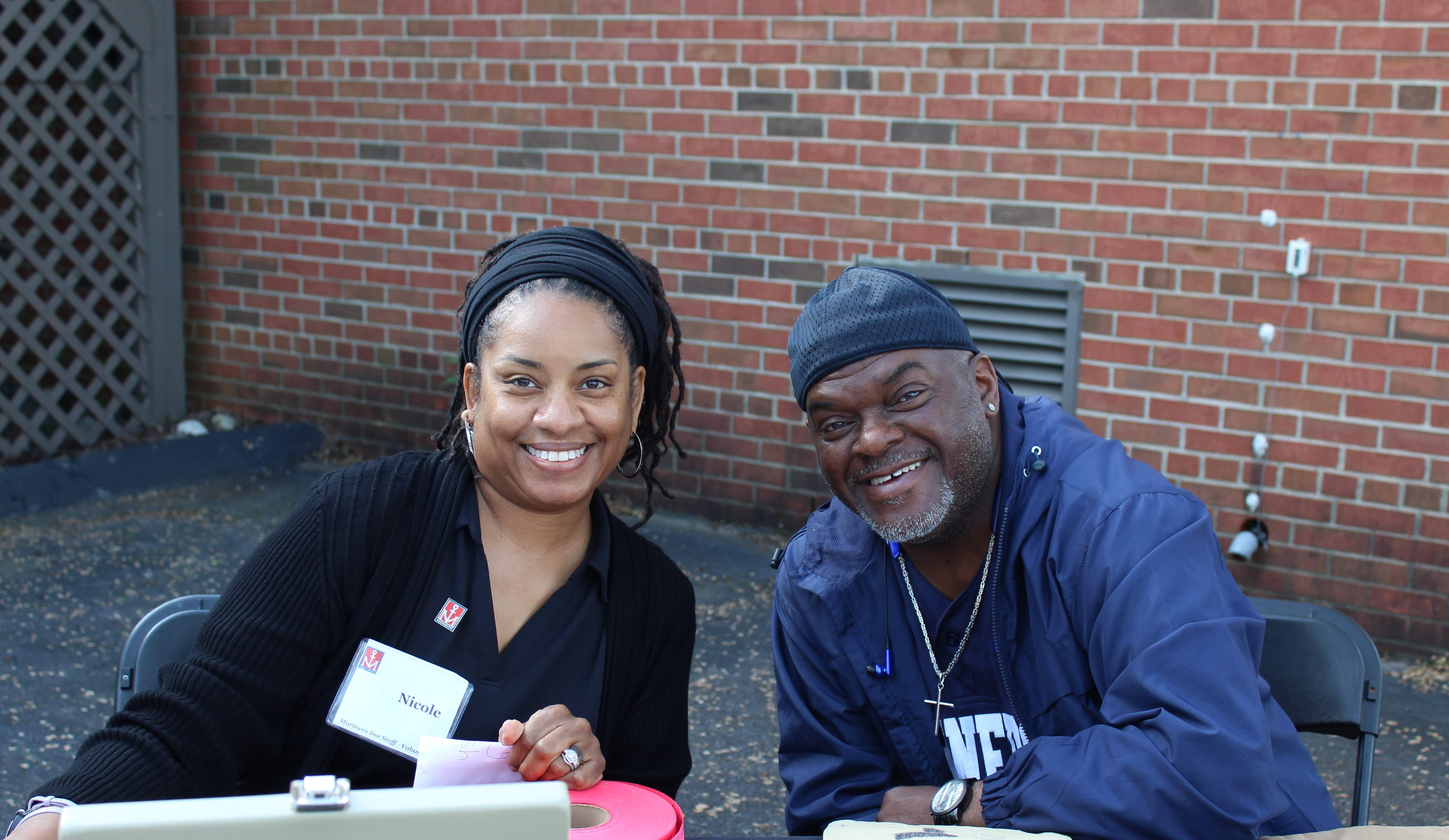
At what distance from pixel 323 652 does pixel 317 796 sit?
3.55 feet

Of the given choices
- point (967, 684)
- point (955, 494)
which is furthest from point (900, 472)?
point (967, 684)

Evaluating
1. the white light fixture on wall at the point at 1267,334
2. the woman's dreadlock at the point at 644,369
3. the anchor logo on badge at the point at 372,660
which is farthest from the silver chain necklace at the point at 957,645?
the white light fixture on wall at the point at 1267,334

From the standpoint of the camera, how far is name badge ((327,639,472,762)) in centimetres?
211

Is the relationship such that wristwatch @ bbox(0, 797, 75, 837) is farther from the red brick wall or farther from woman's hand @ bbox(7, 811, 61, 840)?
the red brick wall

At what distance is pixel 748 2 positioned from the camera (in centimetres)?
521

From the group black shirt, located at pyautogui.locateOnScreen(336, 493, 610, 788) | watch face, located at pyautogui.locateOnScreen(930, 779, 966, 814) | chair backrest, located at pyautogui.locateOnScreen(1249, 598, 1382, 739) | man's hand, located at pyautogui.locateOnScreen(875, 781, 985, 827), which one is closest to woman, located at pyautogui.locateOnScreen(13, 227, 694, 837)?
black shirt, located at pyautogui.locateOnScreen(336, 493, 610, 788)

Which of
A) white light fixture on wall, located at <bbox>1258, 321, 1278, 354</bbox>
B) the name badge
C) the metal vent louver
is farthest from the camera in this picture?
the metal vent louver

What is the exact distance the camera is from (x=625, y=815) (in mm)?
1678

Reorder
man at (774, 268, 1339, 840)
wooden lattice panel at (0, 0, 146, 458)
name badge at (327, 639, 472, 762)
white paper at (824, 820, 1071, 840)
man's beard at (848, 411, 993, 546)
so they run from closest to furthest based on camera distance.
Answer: white paper at (824, 820, 1071, 840) < man at (774, 268, 1339, 840) < name badge at (327, 639, 472, 762) < man's beard at (848, 411, 993, 546) < wooden lattice panel at (0, 0, 146, 458)

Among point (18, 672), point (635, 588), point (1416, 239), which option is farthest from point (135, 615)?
point (1416, 239)

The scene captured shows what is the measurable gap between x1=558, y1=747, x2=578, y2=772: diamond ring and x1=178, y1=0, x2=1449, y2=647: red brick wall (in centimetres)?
323

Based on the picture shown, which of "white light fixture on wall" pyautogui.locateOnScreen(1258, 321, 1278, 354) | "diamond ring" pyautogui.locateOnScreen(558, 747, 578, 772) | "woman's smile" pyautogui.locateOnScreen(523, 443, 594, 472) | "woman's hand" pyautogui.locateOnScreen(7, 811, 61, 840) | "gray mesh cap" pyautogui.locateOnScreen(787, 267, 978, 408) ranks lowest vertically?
"woman's hand" pyautogui.locateOnScreen(7, 811, 61, 840)

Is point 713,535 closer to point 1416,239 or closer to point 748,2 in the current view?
point 748,2

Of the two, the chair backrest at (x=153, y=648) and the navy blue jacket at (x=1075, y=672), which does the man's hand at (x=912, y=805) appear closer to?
the navy blue jacket at (x=1075, y=672)
